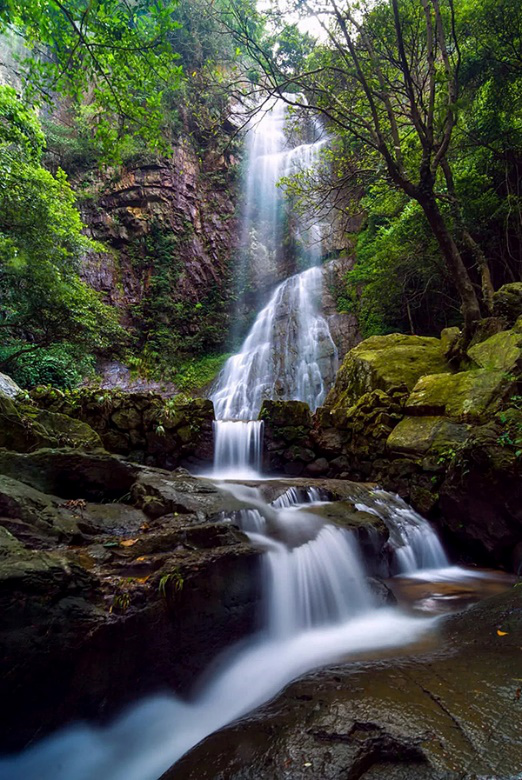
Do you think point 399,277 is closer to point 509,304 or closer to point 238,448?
point 509,304

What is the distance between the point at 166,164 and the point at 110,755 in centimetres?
2210

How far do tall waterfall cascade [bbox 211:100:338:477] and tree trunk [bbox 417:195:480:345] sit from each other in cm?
460

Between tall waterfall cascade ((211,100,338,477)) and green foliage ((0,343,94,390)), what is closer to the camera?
tall waterfall cascade ((211,100,338,477))

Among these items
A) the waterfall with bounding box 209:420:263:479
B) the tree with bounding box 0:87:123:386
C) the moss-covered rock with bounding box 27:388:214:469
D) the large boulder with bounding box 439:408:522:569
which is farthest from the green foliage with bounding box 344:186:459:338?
the tree with bounding box 0:87:123:386

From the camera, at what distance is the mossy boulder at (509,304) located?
23.7ft

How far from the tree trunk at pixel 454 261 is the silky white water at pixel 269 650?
17.0ft

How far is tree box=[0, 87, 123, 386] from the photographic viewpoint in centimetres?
796

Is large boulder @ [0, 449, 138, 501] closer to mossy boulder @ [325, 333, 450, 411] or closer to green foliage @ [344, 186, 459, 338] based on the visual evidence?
mossy boulder @ [325, 333, 450, 411]

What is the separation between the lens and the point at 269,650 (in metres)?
3.22

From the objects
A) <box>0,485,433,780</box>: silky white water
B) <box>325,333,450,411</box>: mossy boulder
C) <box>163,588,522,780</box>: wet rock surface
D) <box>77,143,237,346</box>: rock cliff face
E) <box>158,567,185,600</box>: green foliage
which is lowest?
<box>0,485,433,780</box>: silky white water

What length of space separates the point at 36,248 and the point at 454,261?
929 centimetres

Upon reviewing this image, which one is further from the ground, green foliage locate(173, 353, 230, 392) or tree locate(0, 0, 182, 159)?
tree locate(0, 0, 182, 159)

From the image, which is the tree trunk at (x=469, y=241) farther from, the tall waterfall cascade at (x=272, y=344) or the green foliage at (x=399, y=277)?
the tall waterfall cascade at (x=272, y=344)

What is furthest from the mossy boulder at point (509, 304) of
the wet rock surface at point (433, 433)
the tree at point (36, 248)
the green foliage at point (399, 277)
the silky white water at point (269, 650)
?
the tree at point (36, 248)
